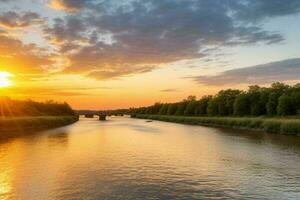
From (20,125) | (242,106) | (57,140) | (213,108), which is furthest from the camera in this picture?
(213,108)

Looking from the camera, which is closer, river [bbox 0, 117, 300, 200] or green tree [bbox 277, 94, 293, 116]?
river [bbox 0, 117, 300, 200]

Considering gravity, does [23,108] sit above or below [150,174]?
above

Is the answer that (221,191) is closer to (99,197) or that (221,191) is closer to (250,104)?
(99,197)

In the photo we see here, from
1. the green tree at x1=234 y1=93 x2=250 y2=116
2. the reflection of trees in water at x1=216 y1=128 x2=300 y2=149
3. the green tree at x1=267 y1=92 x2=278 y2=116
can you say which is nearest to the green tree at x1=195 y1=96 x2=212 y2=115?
the green tree at x1=234 y1=93 x2=250 y2=116

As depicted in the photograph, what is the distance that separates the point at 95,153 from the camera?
42.2 meters

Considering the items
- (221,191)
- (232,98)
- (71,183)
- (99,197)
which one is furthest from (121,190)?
(232,98)

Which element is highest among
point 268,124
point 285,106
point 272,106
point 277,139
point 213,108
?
point 213,108

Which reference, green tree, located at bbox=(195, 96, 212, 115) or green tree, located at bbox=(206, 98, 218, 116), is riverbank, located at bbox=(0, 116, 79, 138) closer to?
green tree, located at bbox=(206, 98, 218, 116)

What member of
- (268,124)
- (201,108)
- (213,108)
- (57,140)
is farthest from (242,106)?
(57,140)

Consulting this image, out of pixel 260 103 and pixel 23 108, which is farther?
pixel 23 108

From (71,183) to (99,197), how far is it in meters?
4.46

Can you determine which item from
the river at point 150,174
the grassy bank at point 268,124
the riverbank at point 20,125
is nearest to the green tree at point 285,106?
the grassy bank at point 268,124

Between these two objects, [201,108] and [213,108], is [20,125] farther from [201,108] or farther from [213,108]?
[201,108]

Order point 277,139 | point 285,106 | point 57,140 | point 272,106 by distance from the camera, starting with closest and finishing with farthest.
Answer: point 277,139 < point 57,140 < point 285,106 < point 272,106
